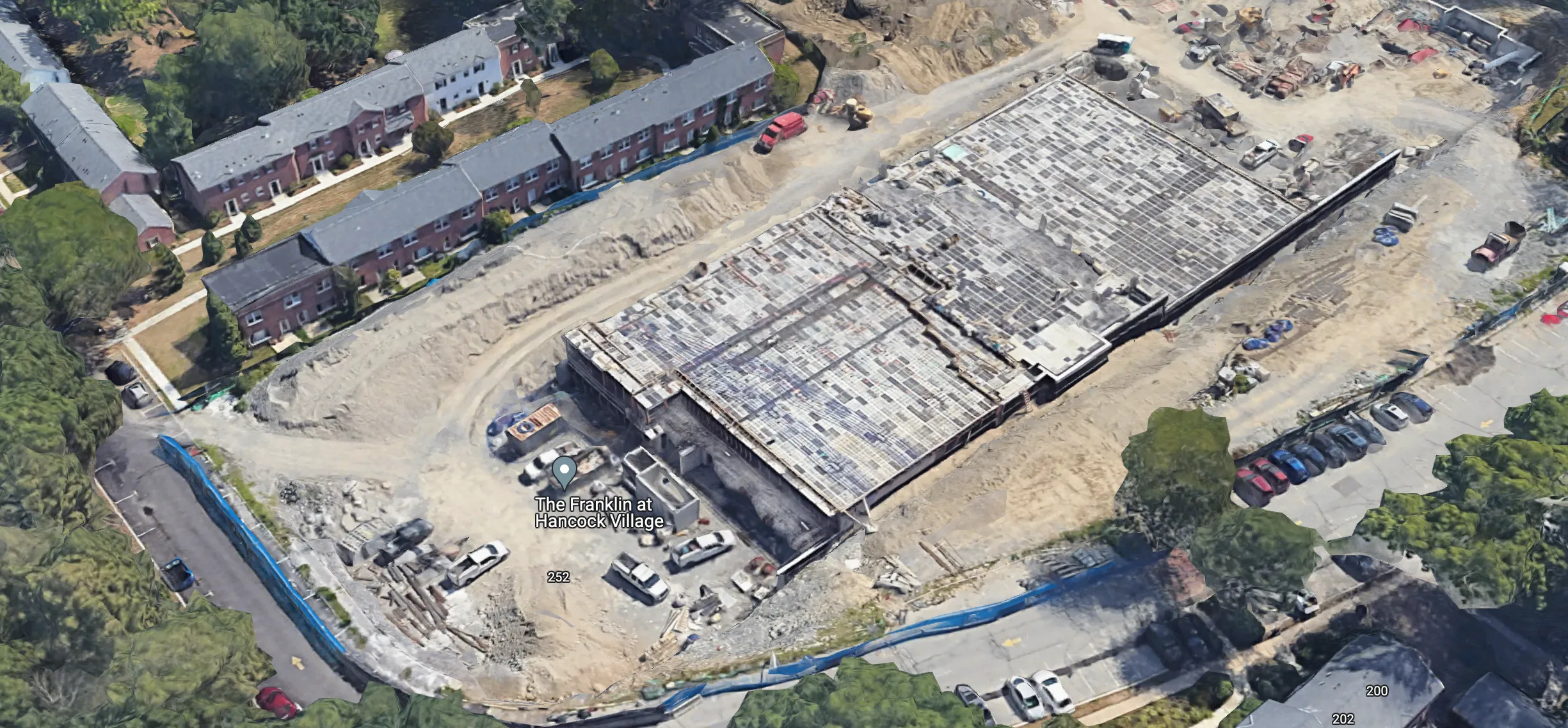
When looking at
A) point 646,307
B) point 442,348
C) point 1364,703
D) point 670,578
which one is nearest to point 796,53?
point 646,307

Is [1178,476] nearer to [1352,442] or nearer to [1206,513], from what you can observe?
[1206,513]

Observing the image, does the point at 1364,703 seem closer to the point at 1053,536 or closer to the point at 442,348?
the point at 1053,536

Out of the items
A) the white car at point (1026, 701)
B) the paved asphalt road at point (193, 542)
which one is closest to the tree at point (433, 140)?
the paved asphalt road at point (193, 542)

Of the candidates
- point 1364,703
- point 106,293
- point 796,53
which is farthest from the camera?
point 796,53

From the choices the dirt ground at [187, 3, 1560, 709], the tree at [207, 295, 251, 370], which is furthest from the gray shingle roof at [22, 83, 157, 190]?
the dirt ground at [187, 3, 1560, 709]

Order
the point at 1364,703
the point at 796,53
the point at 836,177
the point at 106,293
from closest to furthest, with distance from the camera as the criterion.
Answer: the point at 1364,703 < the point at 106,293 < the point at 836,177 < the point at 796,53

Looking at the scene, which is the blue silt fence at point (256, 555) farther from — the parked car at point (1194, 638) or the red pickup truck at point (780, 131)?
the red pickup truck at point (780, 131)

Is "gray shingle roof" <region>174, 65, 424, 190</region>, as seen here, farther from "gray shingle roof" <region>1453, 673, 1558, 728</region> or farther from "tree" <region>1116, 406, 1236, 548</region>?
"gray shingle roof" <region>1453, 673, 1558, 728</region>

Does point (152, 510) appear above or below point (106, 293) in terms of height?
below

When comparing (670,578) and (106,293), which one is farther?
(106,293)
